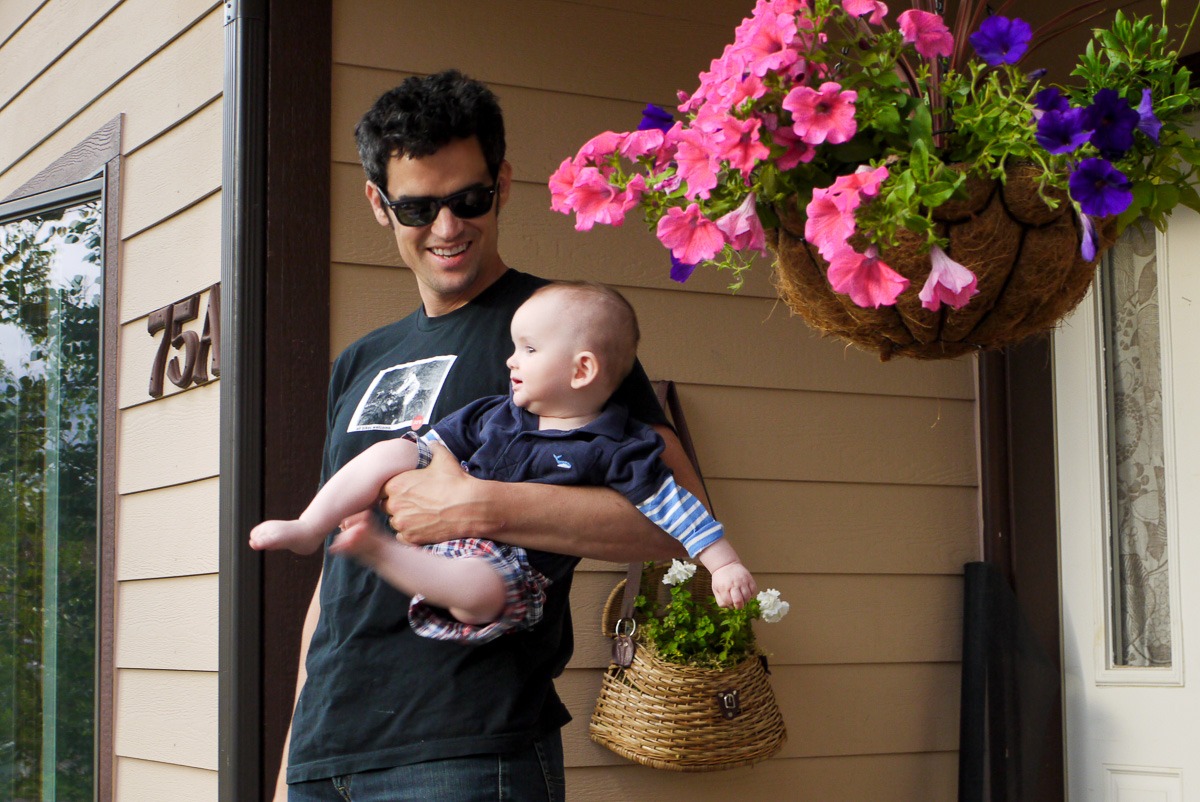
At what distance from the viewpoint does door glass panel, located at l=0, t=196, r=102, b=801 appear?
3.46 metres

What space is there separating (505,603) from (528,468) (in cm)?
18

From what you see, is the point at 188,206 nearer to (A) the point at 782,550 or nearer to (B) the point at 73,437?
(B) the point at 73,437

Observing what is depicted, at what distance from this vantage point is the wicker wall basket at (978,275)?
4.49 ft

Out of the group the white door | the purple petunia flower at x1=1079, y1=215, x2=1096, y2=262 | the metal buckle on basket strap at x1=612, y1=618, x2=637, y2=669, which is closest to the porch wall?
the metal buckle on basket strap at x1=612, y1=618, x2=637, y2=669

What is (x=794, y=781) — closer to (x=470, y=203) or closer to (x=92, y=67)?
(x=470, y=203)

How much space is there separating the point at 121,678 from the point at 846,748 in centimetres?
169

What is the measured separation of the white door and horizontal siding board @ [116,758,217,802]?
1.89 m

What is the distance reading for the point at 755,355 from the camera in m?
3.02

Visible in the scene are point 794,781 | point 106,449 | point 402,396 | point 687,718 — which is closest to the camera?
point 402,396

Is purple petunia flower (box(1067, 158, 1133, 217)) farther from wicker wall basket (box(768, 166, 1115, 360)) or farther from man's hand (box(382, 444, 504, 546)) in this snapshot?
man's hand (box(382, 444, 504, 546))

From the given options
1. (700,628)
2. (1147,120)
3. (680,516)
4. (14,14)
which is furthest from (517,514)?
(14,14)

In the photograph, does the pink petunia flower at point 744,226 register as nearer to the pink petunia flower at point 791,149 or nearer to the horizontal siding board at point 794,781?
the pink petunia flower at point 791,149

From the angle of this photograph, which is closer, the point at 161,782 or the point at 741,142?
the point at 741,142

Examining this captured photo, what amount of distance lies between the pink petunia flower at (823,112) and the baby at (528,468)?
463 mm
